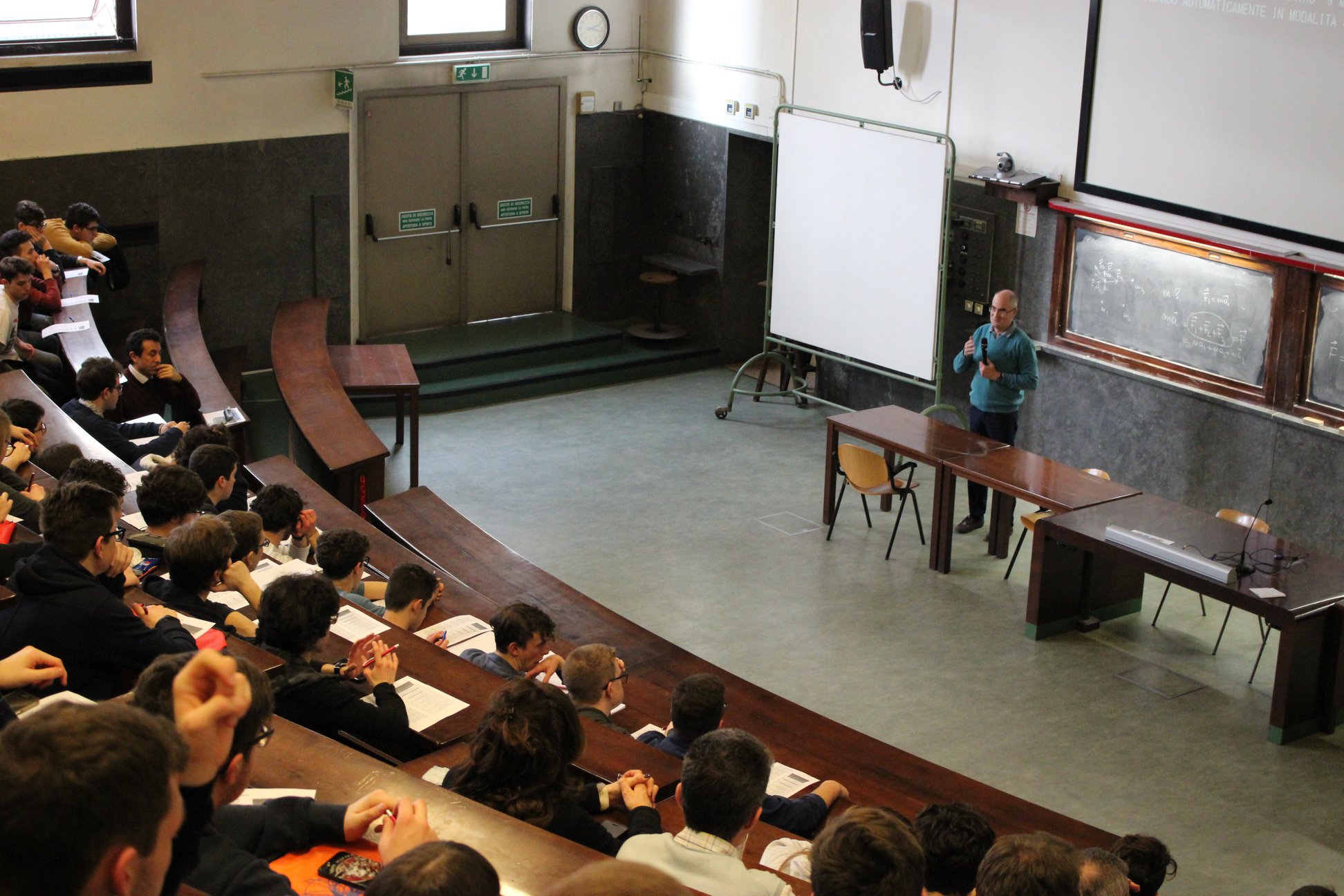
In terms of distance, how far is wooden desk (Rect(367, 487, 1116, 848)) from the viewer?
493cm

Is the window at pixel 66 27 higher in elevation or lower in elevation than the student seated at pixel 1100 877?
higher

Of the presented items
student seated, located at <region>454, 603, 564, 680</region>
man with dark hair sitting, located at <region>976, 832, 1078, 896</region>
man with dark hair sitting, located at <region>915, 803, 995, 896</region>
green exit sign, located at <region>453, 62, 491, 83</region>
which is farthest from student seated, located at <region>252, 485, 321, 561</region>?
green exit sign, located at <region>453, 62, 491, 83</region>

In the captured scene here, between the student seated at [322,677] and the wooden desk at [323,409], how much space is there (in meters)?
4.04

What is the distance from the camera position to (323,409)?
29.5ft

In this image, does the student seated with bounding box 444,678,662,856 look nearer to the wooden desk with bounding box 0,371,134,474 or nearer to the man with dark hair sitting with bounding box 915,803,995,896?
the man with dark hair sitting with bounding box 915,803,995,896

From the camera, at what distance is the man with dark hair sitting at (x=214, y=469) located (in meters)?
5.86

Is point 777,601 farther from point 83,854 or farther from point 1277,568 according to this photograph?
point 83,854

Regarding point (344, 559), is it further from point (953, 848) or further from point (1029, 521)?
point (1029, 521)

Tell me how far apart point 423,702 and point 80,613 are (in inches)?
41.2

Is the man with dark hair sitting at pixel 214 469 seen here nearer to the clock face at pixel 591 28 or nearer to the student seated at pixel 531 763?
the student seated at pixel 531 763

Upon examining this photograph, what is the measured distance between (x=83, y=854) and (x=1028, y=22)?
8.91 metres

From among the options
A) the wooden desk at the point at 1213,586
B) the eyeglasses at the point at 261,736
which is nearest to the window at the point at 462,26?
the wooden desk at the point at 1213,586

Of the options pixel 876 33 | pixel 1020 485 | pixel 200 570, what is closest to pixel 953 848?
pixel 200 570

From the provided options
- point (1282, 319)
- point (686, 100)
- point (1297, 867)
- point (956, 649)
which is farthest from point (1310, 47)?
point (686, 100)
